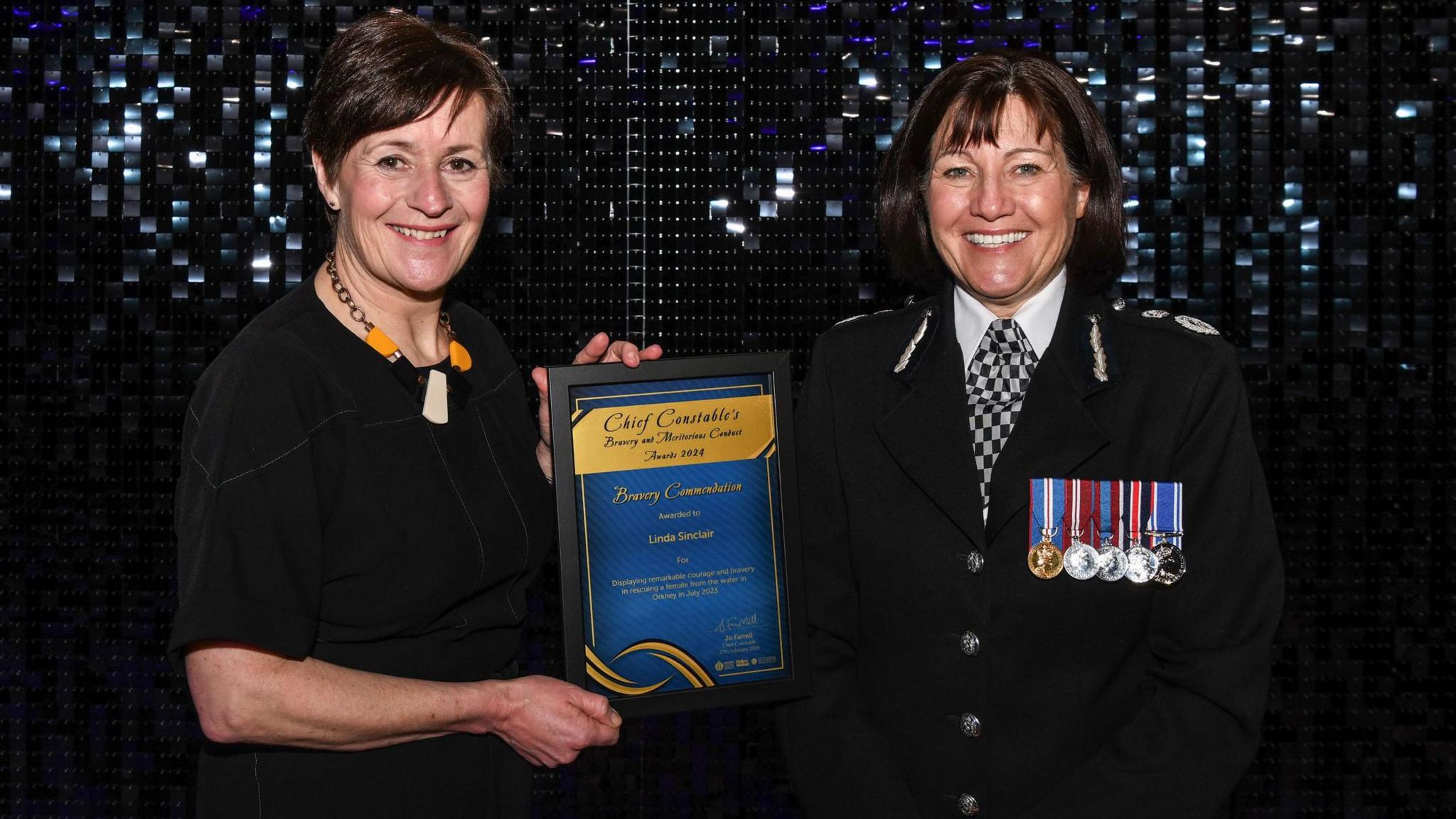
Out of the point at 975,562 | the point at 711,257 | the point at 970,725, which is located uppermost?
the point at 711,257

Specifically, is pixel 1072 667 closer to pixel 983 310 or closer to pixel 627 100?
pixel 983 310

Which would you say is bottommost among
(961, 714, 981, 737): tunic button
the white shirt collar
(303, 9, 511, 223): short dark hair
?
(961, 714, 981, 737): tunic button

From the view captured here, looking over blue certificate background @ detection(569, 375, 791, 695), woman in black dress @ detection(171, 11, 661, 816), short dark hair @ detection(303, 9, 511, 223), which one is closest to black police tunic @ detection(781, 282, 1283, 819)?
blue certificate background @ detection(569, 375, 791, 695)

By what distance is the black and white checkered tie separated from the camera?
1.81 meters

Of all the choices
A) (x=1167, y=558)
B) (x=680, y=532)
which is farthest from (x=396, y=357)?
(x=1167, y=558)

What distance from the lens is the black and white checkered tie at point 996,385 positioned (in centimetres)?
181

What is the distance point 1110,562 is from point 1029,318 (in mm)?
402

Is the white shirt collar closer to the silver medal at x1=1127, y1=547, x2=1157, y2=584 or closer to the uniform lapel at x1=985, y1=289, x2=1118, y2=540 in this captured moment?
the uniform lapel at x1=985, y1=289, x2=1118, y2=540

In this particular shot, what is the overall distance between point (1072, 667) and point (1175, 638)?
0.50 ft

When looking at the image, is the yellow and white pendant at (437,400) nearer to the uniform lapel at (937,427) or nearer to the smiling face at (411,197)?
the smiling face at (411,197)

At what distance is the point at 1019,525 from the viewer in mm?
1717

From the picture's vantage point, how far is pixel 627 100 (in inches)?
111

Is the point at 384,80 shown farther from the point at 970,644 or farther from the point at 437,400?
the point at 970,644

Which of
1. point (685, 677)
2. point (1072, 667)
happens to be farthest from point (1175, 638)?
point (685, 677)
